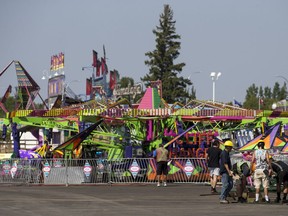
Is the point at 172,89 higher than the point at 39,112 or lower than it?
higher

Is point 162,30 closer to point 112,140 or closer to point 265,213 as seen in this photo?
point 112,140

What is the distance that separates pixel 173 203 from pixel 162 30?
231ft

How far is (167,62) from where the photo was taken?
8688cm

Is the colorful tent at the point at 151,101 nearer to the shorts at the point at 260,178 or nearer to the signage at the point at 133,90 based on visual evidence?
the shorts at the point at 260,178

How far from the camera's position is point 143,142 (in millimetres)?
30562

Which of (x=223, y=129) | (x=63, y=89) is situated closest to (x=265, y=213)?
(x=223, y=129)

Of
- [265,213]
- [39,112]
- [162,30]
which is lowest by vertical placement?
[265,213]

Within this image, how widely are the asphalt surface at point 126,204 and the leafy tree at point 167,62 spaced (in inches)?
2514

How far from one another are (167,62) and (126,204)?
230 feet

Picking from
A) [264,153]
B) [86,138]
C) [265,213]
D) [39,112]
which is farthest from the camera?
[39,112]

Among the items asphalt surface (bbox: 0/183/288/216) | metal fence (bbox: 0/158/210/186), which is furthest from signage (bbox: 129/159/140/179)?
asphalt surface (bbox: 0/183/288/216)

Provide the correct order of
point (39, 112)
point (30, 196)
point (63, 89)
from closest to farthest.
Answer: point (30, 196), point (39, 112), point (63, 89)

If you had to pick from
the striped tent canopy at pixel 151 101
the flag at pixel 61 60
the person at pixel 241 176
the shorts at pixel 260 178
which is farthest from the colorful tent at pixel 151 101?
the flag at pixel 61 60

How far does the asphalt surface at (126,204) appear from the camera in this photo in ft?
Result: 49.7
